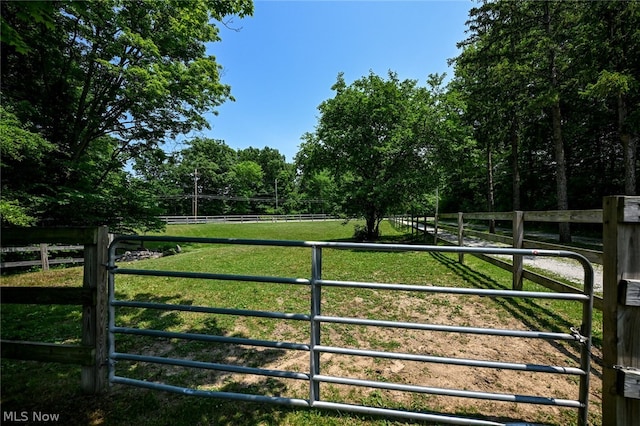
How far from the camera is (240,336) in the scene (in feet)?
12.3

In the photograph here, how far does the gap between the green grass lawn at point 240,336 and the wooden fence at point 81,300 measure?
0.34 metres

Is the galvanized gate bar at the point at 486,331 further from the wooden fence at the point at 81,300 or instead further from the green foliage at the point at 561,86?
the green foliage at the point at 561,86

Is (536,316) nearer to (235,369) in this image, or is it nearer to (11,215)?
(235,369)

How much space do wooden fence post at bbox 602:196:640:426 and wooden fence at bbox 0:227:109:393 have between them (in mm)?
3925

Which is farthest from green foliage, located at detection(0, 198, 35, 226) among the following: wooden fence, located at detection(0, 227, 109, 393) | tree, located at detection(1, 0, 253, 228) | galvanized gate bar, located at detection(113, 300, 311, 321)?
galvanized gate bar, located at detection(113, 300, 311, 321)

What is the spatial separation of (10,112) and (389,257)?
11.2 metres

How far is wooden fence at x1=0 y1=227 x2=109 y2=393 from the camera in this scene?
8.16 feet

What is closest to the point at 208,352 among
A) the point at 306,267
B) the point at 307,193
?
the point at 306,267

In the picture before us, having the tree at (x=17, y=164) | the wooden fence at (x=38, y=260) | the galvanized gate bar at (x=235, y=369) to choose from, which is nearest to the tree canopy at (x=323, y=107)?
the tree at (x=17, y=164)

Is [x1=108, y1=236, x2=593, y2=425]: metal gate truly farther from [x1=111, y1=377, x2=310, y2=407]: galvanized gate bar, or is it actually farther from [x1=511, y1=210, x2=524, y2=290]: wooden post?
[x1=511, y1=210, x2=524, y2=290]: wooden post

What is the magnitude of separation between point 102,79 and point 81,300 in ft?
33.7

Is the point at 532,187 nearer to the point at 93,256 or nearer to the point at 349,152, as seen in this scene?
the point at 349,152

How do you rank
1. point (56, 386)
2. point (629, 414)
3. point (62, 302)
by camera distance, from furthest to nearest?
point (56, 386), point (62, 302), point (629, 414)

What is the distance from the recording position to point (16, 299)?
100.0 inches
